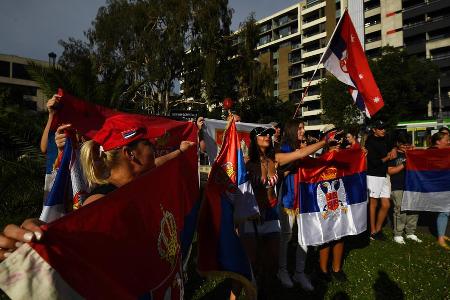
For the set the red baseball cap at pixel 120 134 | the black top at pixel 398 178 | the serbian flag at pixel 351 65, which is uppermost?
the serbian flag at pixel 351 65

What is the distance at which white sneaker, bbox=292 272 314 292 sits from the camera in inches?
186

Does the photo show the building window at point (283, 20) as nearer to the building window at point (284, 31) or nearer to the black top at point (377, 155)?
the building window at point (284, 31)

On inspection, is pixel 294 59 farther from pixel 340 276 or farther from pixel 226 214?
pixel 226 214

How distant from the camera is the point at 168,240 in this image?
1967mm

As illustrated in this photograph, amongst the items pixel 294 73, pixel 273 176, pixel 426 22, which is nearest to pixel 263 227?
pixel 273 176

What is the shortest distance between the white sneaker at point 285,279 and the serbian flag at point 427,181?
3189 mm

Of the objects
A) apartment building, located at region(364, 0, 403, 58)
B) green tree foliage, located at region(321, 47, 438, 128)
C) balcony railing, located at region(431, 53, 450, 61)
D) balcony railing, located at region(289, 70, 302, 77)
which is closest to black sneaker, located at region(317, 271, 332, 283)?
green tree foliage, located at region(321, 47, 438, 128)

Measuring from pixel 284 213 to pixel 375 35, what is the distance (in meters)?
67.2

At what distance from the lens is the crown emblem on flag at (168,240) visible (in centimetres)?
188

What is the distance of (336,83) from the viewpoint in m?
38.3

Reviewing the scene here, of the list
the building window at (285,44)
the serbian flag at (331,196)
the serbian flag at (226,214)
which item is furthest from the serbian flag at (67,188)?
the building window at (285,44)

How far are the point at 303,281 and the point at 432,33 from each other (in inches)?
2526

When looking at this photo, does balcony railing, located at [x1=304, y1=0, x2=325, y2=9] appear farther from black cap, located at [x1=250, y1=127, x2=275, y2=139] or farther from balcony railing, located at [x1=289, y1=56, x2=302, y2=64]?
black cap, located at [x1=250, y1=127, x2=275, y2=139]

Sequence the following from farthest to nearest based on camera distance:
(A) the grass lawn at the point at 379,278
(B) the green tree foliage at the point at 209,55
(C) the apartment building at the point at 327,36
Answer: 1. (C) the apartment building at the point at 327,36
2. (B) the green tree foliage at the point at 209,55
3. (A) the grass lawn at the point at 379,278
